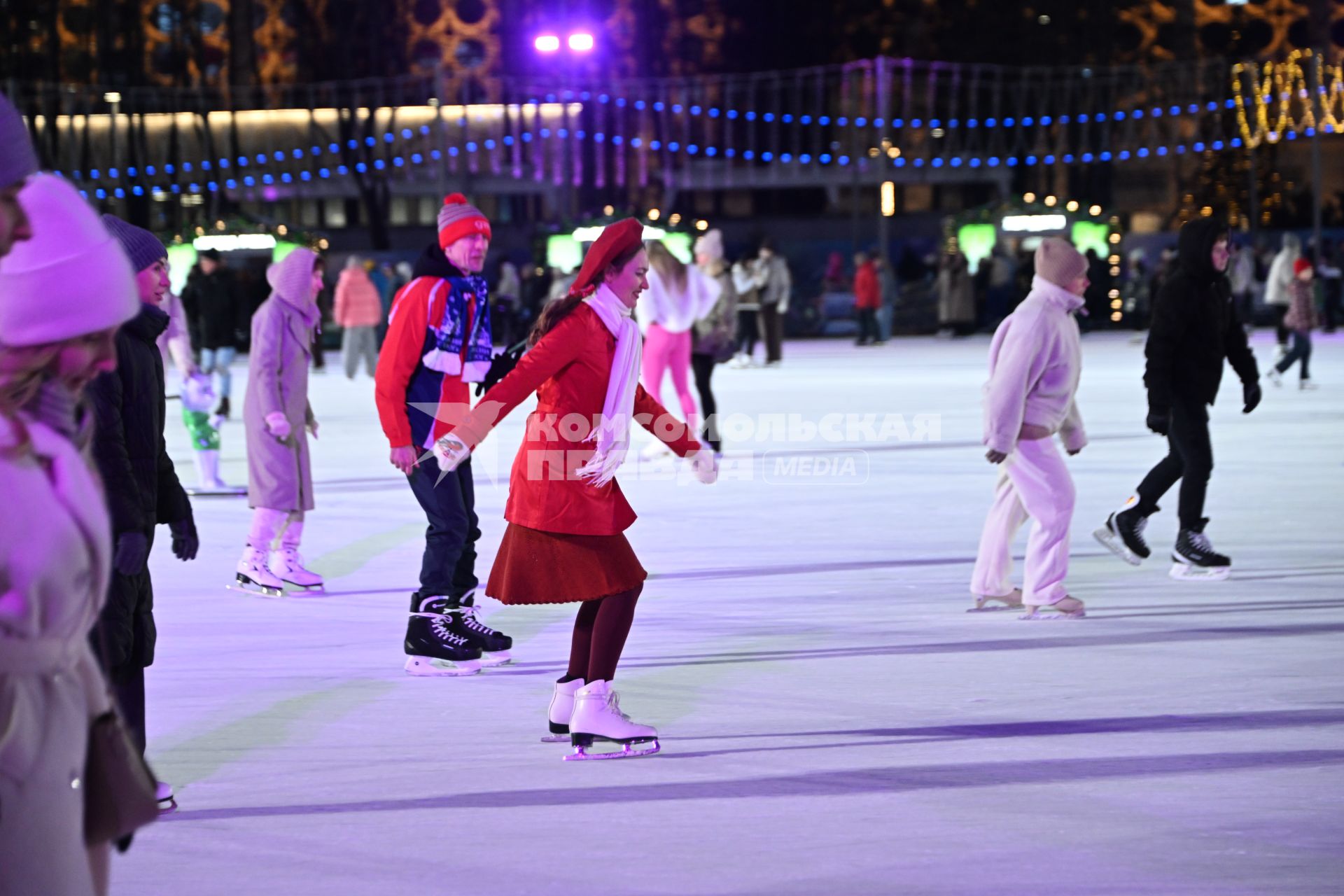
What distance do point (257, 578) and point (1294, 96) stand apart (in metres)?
33.3

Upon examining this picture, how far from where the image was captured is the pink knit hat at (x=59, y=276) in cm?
210

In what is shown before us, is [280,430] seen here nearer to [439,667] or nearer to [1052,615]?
[439,667]

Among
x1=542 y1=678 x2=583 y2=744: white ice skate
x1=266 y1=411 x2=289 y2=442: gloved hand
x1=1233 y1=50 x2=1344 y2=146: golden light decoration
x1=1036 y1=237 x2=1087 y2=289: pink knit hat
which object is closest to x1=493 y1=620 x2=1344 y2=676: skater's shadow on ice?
x1=542 y1=678 x2=583 y2=744: white ice skate

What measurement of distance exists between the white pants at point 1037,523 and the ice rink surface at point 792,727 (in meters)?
0.16

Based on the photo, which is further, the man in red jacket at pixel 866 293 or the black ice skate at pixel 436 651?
the man in red jacket at pixel 866 293

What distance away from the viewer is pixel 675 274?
12.2 m

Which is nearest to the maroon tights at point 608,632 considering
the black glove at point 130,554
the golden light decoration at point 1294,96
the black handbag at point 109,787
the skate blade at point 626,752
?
the skate blade at point 626,752

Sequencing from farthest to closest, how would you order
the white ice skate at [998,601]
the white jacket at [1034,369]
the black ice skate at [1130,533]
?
the black ice skate at [1130,533], the white ice skate at [998,601], the white jacket at [1034,369]

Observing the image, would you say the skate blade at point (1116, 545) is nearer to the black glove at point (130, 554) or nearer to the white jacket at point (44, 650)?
the black glove at point (130, 554)

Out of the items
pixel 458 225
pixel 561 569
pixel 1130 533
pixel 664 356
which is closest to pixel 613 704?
pixel 561 569

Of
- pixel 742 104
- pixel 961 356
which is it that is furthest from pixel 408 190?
pixel 961 356

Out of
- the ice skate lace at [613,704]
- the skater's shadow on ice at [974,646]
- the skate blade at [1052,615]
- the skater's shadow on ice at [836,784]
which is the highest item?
the ice skate lace at [613,704]

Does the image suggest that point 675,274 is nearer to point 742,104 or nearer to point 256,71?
point 742,104

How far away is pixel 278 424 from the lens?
7488 millimetres
